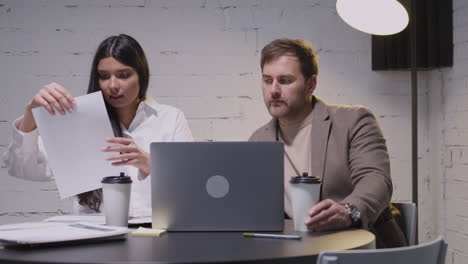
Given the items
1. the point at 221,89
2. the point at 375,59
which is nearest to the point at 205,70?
the point at 221,89

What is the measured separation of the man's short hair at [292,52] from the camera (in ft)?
7.54

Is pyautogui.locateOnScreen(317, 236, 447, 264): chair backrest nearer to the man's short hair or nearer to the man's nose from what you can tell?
the man's nose

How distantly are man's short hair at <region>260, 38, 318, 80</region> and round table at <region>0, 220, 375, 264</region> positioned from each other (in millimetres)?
861

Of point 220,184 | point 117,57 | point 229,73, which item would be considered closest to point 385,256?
point 220,184

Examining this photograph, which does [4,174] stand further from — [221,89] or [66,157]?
[66,157]

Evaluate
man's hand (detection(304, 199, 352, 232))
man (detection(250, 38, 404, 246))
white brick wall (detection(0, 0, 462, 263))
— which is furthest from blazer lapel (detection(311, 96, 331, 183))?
white brick wall (detection(0, 0, 462, 263))

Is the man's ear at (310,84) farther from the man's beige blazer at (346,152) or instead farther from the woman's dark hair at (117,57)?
the woman's dark hair at (117,57)

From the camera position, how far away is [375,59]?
A: 3.34 meters

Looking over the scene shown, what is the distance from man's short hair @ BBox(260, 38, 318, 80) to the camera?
2.30m

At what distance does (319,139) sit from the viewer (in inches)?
85.6

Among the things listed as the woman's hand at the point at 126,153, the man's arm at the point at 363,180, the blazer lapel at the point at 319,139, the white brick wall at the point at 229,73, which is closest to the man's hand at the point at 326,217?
the man's arm at the point at 363,180

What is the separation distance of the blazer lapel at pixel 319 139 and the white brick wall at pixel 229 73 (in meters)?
1.08

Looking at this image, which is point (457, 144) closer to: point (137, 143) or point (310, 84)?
point (310, 84)

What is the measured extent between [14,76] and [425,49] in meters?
2.03
